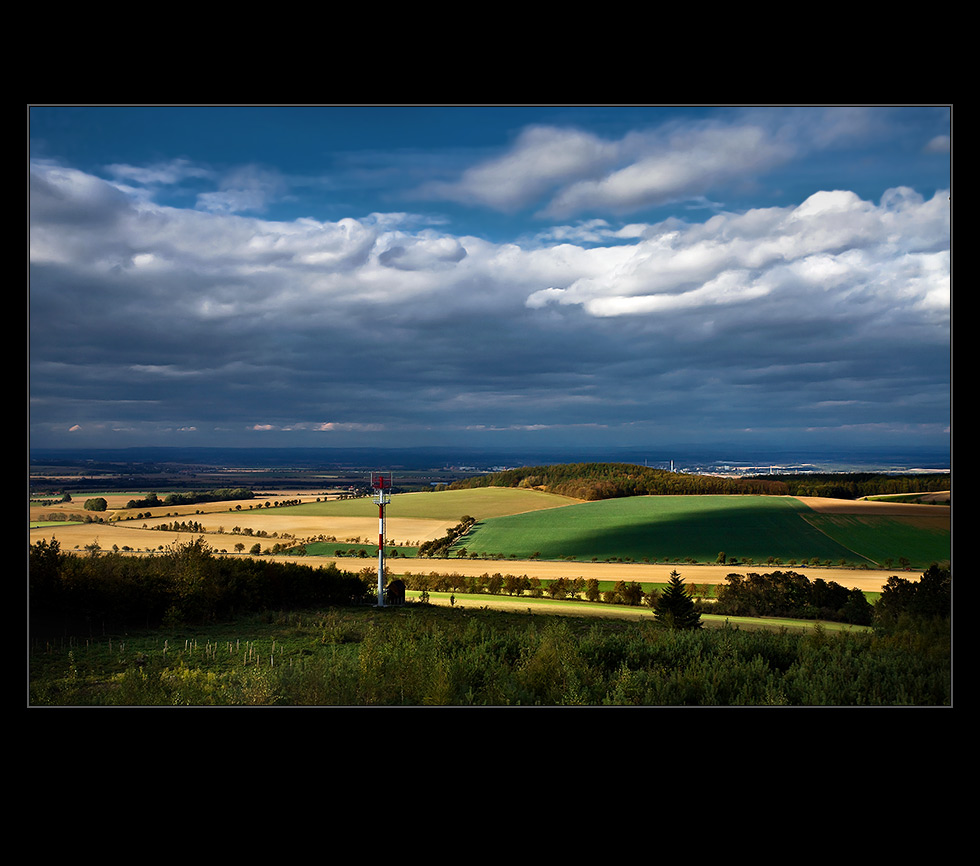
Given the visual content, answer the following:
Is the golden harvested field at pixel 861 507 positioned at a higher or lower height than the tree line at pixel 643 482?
lower

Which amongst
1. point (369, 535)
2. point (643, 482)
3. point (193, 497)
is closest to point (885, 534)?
point (643, 482)

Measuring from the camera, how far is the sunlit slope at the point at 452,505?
35.1ft

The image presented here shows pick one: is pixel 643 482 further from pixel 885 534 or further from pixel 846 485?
pixel 885 534

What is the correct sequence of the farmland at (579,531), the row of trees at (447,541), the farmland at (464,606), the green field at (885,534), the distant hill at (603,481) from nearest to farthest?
the farmland at (464,606) < the green field at (885,534) < the farmland at (579,531) < the distant hill at (603,481) < the row of trees at (447,541)

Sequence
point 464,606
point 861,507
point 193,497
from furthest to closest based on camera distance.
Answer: point 861,507
point 464,606
point 193,497

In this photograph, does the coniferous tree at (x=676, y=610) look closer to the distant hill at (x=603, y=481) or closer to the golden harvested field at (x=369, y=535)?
the golden harvested field at (x=369, y=535)

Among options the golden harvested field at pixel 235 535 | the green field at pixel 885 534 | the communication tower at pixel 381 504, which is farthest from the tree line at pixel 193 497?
the green field at pixel 885 534

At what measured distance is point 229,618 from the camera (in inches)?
299

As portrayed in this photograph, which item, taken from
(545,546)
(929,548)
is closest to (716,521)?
(545,546)

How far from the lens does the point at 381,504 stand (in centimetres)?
947

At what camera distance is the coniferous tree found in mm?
6966

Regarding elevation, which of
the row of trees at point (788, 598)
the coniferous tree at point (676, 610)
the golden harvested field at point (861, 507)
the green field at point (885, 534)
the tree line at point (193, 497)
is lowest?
the row of trees at point (788, 598)

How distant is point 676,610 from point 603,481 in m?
4.39

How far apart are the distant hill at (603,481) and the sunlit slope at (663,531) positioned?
2.58 ft
